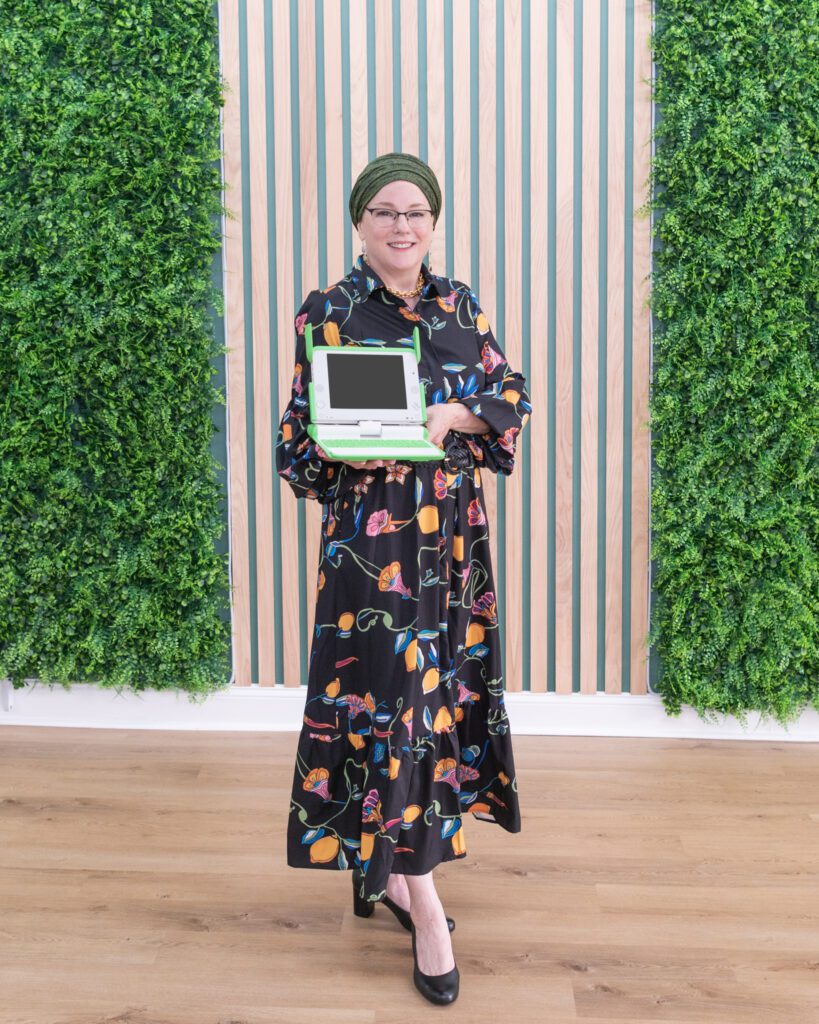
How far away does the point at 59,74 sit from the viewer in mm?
2957

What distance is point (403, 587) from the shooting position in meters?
1.77

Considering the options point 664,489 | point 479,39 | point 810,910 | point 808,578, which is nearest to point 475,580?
point 810,910

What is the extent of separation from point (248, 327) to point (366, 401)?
1598mm

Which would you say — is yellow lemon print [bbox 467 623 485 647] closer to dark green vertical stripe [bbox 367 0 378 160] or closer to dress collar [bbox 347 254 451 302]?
dress collar [bbox 347 254 451 302]

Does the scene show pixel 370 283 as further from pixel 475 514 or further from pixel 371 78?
pixel 371 78

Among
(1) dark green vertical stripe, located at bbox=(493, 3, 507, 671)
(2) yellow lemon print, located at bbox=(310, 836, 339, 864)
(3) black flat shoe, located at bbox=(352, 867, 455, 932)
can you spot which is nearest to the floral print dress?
(2) yellow lemon print, located at bbox=(310, 836, 339, 864)

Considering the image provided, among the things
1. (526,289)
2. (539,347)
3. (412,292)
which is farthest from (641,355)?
(412,292)

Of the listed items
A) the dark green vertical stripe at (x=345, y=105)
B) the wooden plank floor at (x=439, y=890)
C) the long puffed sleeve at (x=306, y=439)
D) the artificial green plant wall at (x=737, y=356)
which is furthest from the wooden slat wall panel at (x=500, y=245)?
the long puffed sleeve at (x=306, y=439)

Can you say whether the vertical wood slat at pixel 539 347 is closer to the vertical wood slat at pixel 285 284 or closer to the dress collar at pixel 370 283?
the vertical wood slat at pixel 285 284

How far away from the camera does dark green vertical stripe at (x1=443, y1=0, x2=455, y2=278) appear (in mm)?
3025

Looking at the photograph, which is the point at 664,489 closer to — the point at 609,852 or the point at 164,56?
the point at 609,852

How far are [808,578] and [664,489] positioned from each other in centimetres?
53

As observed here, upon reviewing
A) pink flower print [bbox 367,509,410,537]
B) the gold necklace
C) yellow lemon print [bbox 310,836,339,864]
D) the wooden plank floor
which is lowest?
the wooden plank floor

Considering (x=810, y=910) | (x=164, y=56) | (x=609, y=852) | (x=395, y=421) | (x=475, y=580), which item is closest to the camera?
(x=395, y=421)
